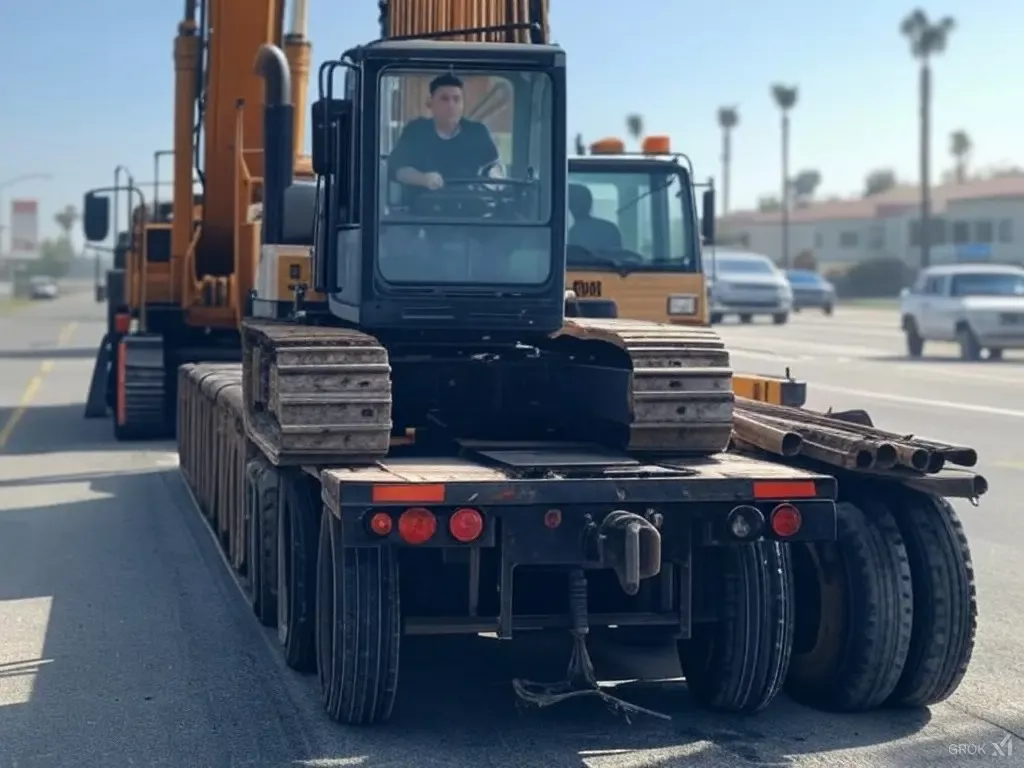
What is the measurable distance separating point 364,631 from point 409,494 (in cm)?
64

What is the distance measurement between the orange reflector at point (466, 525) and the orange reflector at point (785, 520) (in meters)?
1.17

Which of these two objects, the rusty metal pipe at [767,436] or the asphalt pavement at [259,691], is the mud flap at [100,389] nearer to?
the asphalt pavement at [259,691]

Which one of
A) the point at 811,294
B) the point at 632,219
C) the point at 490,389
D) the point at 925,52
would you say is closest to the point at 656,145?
the point at 632,219

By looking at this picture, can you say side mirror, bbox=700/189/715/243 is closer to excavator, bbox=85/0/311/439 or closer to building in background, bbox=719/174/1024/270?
excavator, bbox=85/0/311/439

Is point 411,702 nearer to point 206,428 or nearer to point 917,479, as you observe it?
point 917,479

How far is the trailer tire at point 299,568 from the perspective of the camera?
7.72m

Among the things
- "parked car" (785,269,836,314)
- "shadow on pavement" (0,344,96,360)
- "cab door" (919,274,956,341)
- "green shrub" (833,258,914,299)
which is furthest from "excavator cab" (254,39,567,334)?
"green shrub" (833,258,914,299)

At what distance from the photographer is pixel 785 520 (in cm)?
678

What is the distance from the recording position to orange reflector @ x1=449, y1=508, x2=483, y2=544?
6.48 metres

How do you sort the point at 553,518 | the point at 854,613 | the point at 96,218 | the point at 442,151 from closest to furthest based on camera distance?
the point at 553,518
the point at 854,613
the point at 442,151
the point at 96,218

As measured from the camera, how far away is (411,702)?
7.46 metres

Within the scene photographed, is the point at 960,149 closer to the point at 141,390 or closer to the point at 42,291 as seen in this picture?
the point at 42,291

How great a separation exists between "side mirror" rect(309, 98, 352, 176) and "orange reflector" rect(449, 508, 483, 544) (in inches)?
95.9

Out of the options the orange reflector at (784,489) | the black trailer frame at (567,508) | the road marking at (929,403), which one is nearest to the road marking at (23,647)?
the black trailer frame at (567,508)
